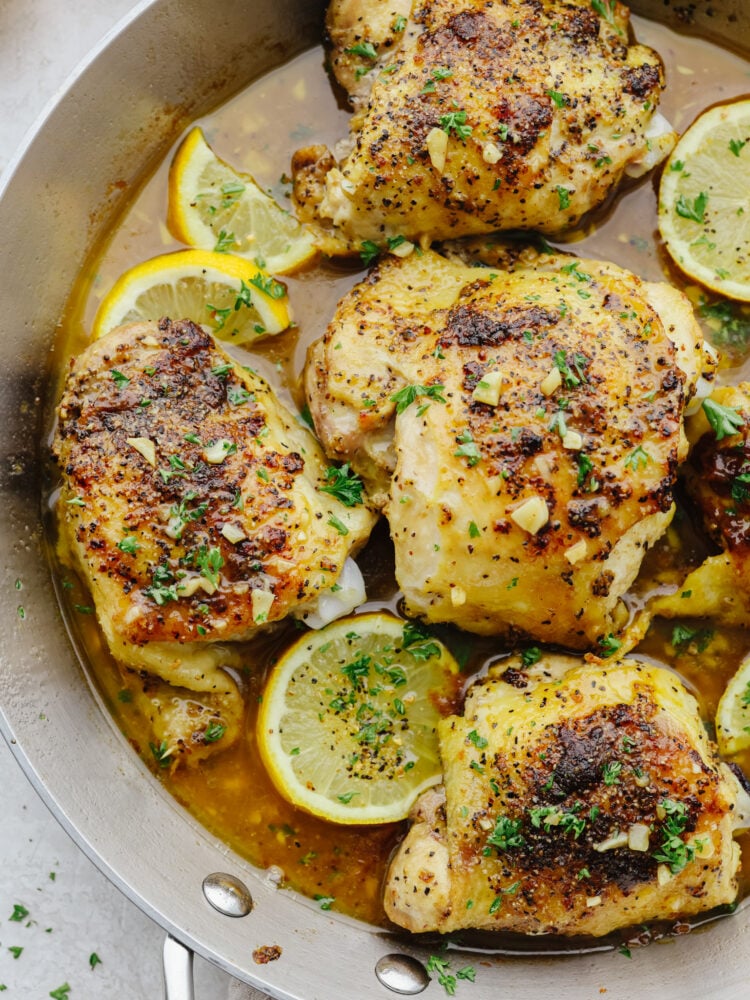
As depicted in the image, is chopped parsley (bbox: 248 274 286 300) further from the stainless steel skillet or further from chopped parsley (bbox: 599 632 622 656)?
chopped parsley (bbox: 599 632 622 656)

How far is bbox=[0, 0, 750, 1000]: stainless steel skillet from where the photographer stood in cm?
312

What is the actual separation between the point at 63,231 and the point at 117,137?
0.37 metres

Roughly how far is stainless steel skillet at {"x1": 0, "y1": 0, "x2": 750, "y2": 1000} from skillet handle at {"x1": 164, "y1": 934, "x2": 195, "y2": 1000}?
0.06 meters

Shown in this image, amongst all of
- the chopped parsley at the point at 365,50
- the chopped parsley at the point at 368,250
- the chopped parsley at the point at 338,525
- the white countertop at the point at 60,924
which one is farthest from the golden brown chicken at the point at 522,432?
the white countertop at the point at 60,924

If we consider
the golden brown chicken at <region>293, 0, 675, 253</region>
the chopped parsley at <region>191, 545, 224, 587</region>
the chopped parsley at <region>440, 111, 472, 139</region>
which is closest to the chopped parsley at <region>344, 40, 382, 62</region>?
the golden brown chicken at <region>293, 0, 675, 253</region>

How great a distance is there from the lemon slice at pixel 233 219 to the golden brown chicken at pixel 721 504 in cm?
142

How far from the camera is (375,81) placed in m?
3.21

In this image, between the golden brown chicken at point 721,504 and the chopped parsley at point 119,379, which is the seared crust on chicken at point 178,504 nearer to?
the chopped parsley at point 119,379

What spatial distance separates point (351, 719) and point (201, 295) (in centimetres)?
144

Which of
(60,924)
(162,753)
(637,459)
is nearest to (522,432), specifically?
(637,459)

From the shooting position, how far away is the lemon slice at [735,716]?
10.5 ft

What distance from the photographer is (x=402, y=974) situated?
3215 millimetres

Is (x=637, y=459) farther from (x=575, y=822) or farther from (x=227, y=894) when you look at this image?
(x=227, y=894)

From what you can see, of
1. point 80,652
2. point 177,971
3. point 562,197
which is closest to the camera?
point 177,971
